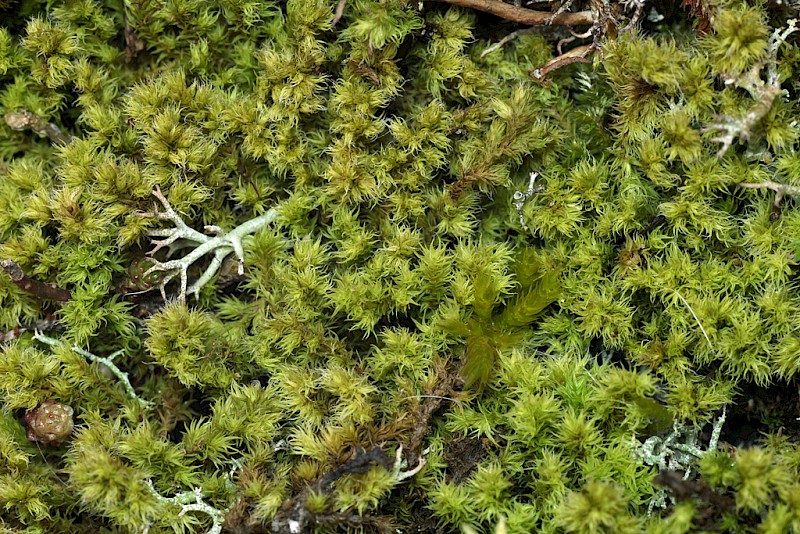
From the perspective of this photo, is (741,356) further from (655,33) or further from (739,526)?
(655,33)

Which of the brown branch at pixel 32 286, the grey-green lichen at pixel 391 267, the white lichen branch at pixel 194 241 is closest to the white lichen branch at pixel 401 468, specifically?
the grey-green lichen at pixel 391 267

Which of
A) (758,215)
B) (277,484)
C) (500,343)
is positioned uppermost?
(758,215)

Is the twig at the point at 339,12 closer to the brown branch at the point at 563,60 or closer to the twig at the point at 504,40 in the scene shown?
the twig at the point at 504,40

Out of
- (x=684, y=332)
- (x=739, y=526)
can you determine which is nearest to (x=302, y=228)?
(x=684, y=332)

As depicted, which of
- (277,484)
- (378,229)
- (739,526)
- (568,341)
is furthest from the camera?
(378,229)

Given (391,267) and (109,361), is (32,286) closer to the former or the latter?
(109,361)

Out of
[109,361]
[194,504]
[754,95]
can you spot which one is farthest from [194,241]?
[754,95]
